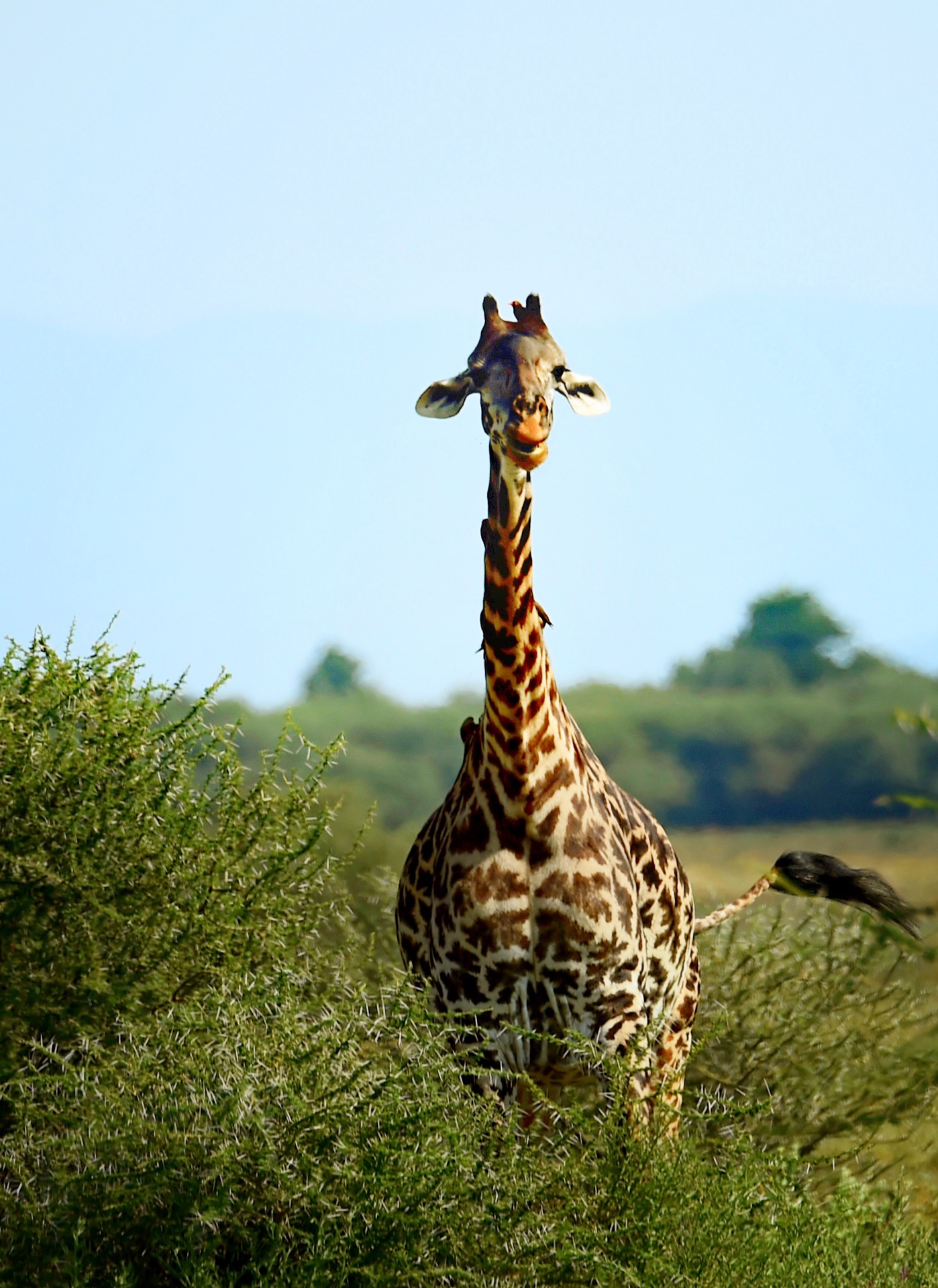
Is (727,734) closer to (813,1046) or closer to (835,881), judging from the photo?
(813,1046)

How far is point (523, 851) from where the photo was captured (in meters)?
4.12

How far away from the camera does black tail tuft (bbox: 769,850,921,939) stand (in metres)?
5.18

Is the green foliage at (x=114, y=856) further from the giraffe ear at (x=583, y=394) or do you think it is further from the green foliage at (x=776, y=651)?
the green foliage at (x=776, y=651)

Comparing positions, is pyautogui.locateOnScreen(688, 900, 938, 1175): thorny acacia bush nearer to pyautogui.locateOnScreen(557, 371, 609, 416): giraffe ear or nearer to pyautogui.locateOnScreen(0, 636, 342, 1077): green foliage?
pyautogui.locateOnScreen(0, 636, 342, 1077): green foliage

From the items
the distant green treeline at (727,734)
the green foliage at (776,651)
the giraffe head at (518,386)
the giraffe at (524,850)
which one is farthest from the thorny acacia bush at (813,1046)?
the green foliage at (776,651)

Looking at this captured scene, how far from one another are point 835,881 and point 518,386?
2.15 meters

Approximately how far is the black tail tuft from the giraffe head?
1.72m

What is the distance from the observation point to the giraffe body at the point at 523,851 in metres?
4.04

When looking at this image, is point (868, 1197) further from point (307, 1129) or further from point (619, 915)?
point (307, 1129)

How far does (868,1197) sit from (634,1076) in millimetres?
2073

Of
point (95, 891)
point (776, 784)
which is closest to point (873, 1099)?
point (95, 891)

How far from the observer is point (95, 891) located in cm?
441

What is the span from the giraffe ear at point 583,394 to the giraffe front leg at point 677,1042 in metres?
1.56

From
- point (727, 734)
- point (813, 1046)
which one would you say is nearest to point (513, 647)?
point (813, 1046)
